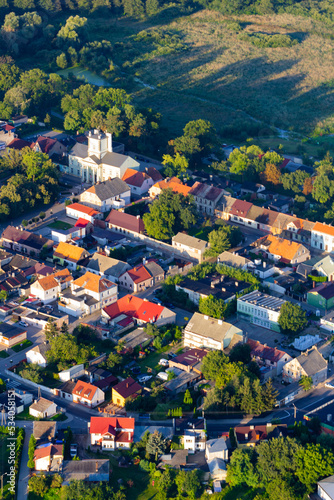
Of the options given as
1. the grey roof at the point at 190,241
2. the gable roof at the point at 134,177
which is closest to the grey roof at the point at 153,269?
the grey roof at the point at 190,241

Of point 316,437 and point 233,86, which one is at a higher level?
point 316,437

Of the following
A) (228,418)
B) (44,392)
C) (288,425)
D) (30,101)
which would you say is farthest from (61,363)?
(30,101)

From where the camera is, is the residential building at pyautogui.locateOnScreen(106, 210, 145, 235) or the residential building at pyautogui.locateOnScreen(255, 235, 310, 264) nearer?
the residential building at pyautogui.locateOnScreen(255, 235, 310, 264)

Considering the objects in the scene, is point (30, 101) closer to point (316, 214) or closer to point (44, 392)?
point (316, 214)

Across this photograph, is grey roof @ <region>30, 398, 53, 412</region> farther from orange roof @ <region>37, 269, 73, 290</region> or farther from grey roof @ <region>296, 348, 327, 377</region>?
grey roof @ <region>296, 348, 327, 377</region>

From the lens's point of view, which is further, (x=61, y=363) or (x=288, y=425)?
(x=61, y=363)

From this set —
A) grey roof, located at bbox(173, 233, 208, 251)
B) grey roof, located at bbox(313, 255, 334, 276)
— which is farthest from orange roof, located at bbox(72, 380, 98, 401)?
grey roof, located at bbox(313, 255, 334, 276)

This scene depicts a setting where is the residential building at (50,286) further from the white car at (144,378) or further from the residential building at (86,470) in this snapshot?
the residential building at (86,470)
